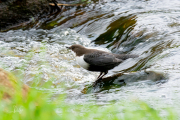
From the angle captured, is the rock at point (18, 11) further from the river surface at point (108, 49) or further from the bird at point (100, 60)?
the bird at point (100, 60)

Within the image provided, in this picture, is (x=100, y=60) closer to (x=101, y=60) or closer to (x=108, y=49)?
(x=101, y=60)

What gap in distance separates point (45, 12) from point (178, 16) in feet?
14.5

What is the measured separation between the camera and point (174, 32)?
5676 millimetres

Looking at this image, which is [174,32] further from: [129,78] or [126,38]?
[129,78]

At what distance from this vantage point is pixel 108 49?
248 inches

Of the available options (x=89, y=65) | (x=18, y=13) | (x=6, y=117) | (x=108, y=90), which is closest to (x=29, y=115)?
(x=6, y=117)

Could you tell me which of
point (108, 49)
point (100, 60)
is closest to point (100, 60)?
point (100, 60)

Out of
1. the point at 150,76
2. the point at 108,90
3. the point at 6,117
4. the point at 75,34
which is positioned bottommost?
the point at 75,34

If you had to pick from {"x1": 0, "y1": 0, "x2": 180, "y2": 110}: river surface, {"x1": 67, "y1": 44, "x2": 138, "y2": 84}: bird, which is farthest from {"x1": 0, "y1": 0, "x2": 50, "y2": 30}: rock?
{"x1": 67, "y1": 44, "x2": 138, "y2": 84}: bird

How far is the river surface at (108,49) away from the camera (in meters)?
3.55

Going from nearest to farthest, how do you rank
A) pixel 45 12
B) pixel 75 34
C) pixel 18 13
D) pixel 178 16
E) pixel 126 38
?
pixel 126 38, pixel 178 16, pixel 75 34, pixel 18 13, pixel 45 12

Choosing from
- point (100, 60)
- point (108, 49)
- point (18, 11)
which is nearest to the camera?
point (100, 60)

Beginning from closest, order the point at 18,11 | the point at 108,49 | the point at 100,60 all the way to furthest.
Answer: the point at 100,60, the point at 108,49, the point at 18,11

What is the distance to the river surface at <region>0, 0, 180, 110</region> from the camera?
355 centimetres
